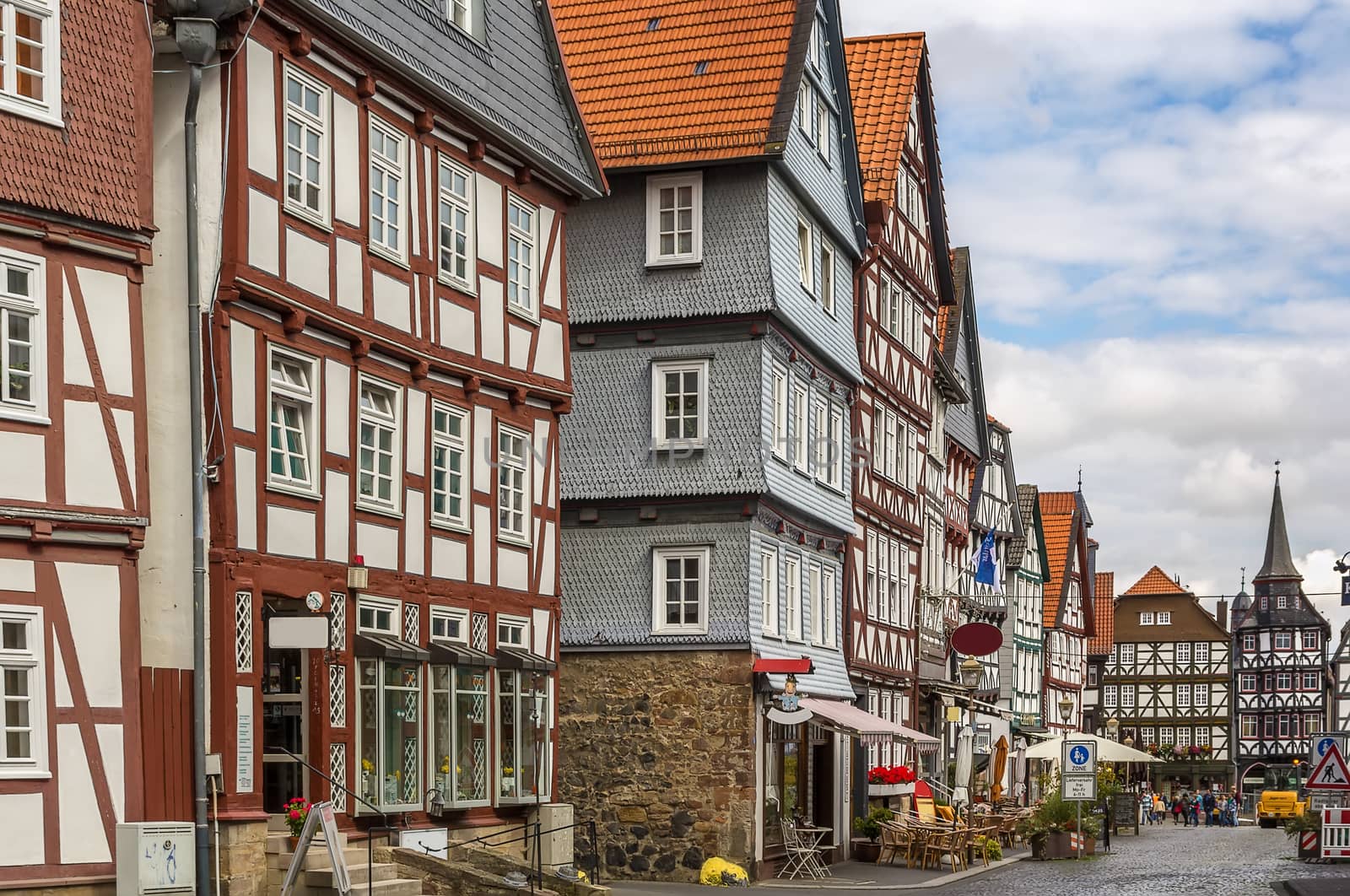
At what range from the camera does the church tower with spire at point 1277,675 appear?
123875 mm

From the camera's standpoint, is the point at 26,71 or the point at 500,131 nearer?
the point at 26,71

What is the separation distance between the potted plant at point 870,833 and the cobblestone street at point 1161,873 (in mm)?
2408

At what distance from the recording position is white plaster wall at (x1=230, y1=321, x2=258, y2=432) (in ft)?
63.4

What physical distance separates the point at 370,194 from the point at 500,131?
11.0 feet

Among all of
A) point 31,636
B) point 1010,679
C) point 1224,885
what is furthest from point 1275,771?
point 31,636

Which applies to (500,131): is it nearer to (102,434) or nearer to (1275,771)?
(102,434)

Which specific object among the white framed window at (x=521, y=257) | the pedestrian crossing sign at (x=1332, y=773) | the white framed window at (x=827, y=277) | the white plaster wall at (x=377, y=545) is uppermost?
the white framed window at (x=827, y=277)

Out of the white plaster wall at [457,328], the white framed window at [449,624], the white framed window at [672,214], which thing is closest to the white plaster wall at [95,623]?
the white framed window at [449,624]

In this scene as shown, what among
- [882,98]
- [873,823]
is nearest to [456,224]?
[873,823]

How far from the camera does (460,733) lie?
23844 millimetres

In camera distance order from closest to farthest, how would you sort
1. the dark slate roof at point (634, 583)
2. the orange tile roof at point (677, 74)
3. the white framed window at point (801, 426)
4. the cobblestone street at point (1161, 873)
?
the cobblestone street at point (1161, 873) < the dark slate roof at point (634, 583) < the orange tile roof at point (677, 74) < the white framed window at point (801, 426)

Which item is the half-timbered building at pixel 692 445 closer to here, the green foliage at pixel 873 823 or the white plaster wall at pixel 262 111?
the green foliage at pixel 873 823

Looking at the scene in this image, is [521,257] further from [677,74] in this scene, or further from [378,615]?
[677,74]

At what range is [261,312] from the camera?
65.4 feet
